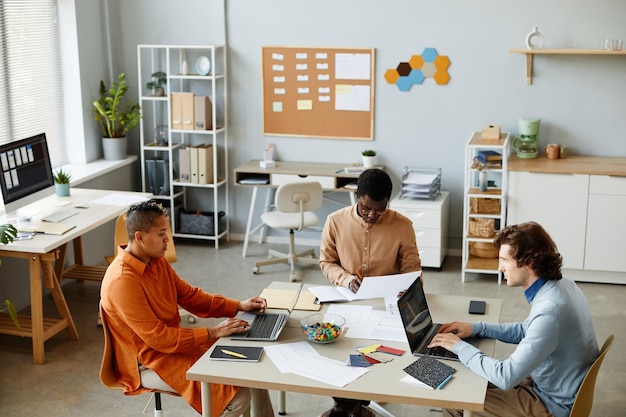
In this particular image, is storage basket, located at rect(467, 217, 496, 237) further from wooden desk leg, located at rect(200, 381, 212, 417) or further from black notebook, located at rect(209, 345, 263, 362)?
wooden desk leg, located at rect(200, 381, 212, 417)

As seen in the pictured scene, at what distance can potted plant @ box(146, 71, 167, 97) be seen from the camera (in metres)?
6.83

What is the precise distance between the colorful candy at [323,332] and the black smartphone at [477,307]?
0.63 metres

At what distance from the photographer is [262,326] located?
338 centimetres

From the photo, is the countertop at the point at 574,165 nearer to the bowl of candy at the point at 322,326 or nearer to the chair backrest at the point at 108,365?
the bowl of candy at the point at 322,326

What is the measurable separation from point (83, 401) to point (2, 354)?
0.88m

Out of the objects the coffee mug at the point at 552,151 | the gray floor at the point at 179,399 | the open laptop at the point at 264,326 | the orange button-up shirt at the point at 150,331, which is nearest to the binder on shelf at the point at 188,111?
the gray floor at the point at 179,399

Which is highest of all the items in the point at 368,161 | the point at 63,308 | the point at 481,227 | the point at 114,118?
the point at 114,118

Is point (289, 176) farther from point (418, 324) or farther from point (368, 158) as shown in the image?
point (418, 324)

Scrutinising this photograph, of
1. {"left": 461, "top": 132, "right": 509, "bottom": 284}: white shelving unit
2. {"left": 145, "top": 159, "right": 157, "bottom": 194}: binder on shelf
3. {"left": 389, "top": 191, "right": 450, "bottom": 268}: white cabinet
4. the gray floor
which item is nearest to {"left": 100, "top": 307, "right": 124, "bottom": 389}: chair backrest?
the gray floor

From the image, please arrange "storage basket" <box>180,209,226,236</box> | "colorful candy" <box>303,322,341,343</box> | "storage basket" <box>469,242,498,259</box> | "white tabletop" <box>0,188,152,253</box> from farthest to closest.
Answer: "storage basket" <box>180,209,226,236</box> → "storage basket" <box>469,242,498,259</box> → "white tabletop" <box>0,188,152,253</box> → "colorful candy" <box>303,322,341,343</box>

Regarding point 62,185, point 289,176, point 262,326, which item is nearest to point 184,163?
point 289,176

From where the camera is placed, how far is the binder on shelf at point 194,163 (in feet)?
22.2

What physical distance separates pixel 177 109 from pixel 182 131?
7.5 inches

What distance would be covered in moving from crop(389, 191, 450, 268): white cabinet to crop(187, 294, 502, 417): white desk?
2.86 m
